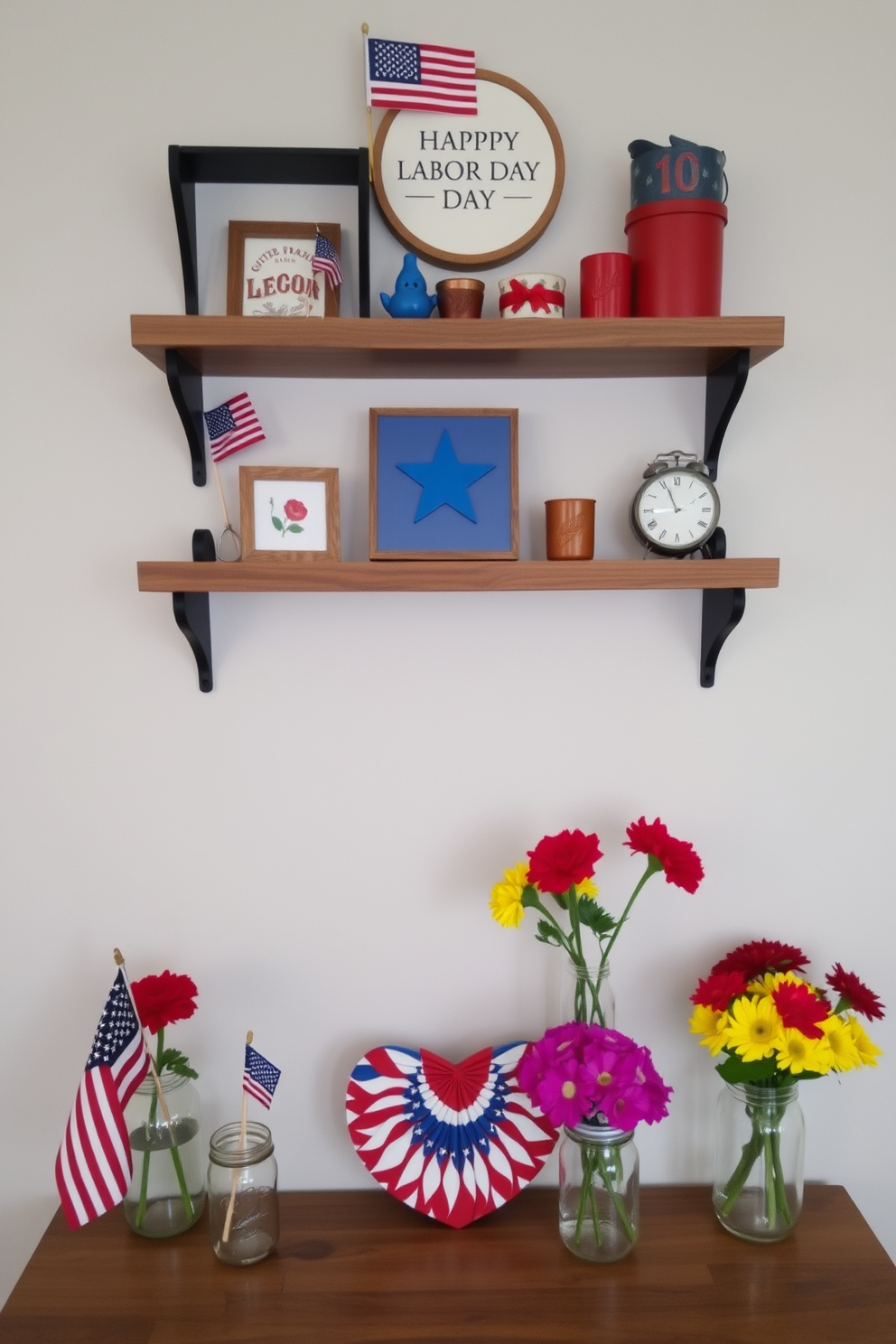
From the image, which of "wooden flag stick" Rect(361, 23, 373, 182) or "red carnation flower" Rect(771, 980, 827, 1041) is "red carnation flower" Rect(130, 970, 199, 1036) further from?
"wooden flag stick" Rect(361, 23, 373, 182)

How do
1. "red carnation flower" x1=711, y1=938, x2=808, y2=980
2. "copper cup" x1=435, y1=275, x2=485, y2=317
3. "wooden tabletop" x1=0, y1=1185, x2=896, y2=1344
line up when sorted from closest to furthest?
"wooden tabletop" x1=0, y1=1185, x2=896, y2=1344, "copper cup" x1=435, y1=275, x2=485, y2=317, "red carnation flower" x1=711, y1=938, x2=808, y2=980

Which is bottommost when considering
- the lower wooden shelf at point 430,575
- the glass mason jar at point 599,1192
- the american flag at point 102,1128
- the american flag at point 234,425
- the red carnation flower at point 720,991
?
the glass mason jar at point 599,1192

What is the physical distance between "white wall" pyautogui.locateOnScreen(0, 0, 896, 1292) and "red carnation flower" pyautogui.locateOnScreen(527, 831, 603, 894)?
0.55 ft

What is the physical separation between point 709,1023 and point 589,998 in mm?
181

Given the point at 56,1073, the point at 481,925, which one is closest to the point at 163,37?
the point at 481,925

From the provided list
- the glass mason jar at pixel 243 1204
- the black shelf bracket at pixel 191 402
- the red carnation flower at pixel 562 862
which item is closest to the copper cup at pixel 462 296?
the black shelf bracket at pixel 191 402

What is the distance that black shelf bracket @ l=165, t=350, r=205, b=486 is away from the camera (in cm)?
130

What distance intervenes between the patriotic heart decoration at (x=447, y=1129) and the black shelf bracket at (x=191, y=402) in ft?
2.95

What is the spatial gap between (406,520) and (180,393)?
0.35 metres

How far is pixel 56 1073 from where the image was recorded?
1.51 metres

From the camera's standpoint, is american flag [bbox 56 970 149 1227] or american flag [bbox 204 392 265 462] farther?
american flag [bbox 204 392 265 462]

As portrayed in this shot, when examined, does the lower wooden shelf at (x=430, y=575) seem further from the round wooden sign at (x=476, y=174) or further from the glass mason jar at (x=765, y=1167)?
the glass mason jar at (x=765, y=1167)

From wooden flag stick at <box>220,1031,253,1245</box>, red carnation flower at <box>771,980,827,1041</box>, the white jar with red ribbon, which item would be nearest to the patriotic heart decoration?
wooden flag stick at <box>220,1031,253,1245</box>

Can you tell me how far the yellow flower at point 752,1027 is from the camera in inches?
51.6
